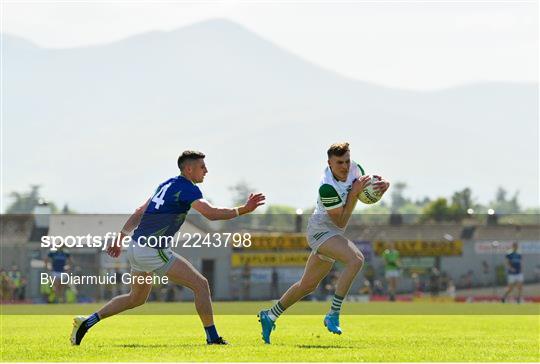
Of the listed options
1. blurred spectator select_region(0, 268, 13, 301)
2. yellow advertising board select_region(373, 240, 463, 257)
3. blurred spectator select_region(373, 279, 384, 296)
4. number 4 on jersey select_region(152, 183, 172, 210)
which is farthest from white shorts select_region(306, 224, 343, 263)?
yellow advertising board select_region(373, 240, 463, 257)

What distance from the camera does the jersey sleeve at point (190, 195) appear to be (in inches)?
627

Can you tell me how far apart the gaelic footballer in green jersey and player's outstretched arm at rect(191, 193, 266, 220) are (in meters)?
1.51

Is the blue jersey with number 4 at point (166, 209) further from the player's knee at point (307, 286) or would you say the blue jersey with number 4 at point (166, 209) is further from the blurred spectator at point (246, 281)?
the blurred spectator at point (246, 281)

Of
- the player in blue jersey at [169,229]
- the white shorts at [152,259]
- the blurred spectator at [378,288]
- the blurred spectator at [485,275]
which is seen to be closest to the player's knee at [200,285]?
the player in blue jersey at [169,229]

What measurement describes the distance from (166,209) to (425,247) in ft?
195

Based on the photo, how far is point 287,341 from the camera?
59.7ft

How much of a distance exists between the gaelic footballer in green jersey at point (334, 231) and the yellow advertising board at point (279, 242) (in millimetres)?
47485

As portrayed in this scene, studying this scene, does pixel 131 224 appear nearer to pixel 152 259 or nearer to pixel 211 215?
pixel 152 259

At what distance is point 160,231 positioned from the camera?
16266 mm

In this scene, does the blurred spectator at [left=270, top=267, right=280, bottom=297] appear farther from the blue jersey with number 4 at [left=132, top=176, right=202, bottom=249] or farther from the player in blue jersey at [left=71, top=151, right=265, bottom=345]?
the blue jersey with number 4 at [left=132, top=176, right=202, bottom=249]

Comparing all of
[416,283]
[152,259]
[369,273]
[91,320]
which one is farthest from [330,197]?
[416,283]

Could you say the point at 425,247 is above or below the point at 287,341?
below

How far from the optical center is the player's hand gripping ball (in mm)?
16859

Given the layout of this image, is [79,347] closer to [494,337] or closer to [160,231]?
[160,231]
